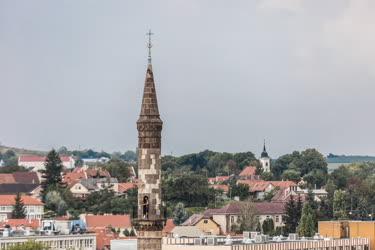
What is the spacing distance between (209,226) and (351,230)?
81.5 m

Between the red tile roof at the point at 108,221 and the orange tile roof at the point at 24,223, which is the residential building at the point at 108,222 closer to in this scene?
the red tile roof at the point at 108,221

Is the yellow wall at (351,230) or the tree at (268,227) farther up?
the tree at (268,227)

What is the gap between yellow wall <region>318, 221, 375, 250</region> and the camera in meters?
113

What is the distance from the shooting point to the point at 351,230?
373 ft

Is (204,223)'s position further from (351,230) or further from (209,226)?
(351,230)

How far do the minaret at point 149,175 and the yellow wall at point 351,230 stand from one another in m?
64.7

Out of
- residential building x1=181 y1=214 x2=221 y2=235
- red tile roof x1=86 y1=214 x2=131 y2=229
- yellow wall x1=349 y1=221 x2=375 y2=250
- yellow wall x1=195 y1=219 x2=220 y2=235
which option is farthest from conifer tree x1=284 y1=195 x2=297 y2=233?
yellow wall x1=349 y1=221 x2=375 y2=250

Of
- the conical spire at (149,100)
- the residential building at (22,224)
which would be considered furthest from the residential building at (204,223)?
the conical spire at (149,100)

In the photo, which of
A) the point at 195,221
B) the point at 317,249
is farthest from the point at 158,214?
the point at 195,221

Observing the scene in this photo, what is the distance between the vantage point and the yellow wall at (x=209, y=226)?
18788 centimetres

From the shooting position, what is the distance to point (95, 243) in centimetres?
15750

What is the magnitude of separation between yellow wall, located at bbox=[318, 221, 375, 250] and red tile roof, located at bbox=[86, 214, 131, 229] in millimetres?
70096

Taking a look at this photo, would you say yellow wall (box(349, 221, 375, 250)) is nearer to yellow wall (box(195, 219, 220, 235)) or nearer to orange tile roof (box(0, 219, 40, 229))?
orange tile roof (box(0, 219, 40, 229))

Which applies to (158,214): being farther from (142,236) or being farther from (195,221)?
(195,221)
